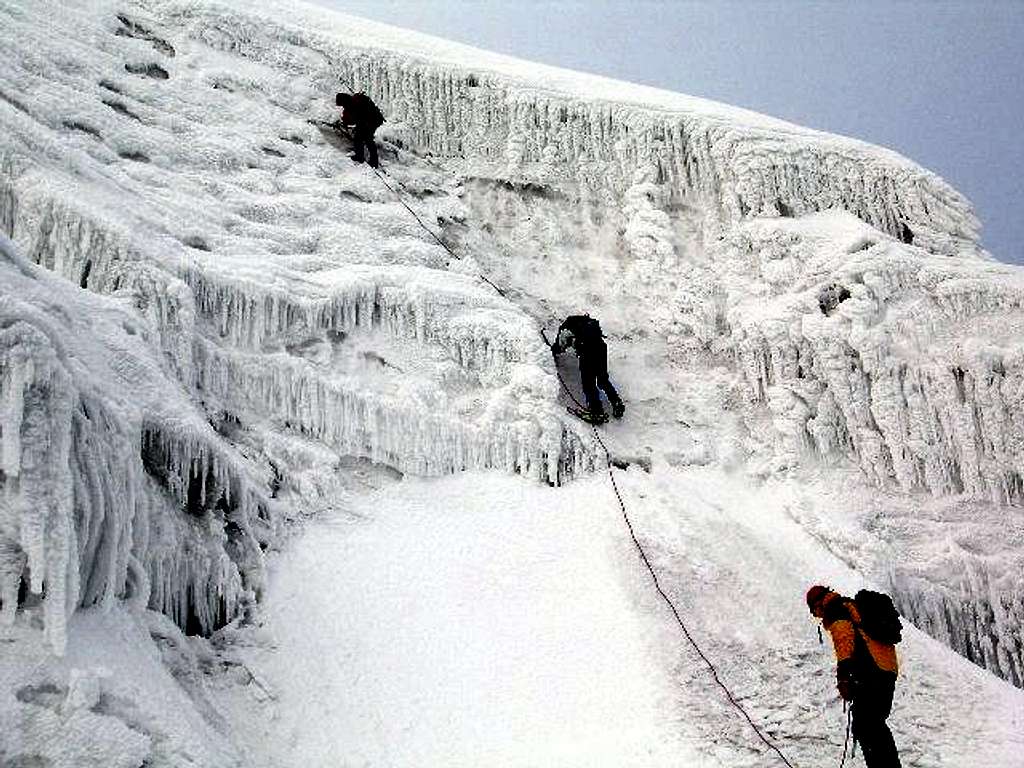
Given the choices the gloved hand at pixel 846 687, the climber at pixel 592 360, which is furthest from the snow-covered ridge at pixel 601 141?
the gloved hand at pixel 846 687

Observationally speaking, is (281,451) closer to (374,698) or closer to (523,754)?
(374,698)

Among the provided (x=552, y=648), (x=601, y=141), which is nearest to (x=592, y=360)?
(x=552, y=648)

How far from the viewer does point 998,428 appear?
9586 millimetres

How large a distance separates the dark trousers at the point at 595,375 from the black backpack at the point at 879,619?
14.0 feet

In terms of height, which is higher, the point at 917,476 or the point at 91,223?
the point at 91,223

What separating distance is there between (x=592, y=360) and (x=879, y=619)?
188 inches

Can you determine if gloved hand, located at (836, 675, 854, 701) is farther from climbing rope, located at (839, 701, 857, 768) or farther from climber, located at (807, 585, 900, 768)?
climbing rope, located at (839, 701, 857, 768)

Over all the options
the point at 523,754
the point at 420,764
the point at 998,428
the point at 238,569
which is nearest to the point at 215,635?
the point at 238,569

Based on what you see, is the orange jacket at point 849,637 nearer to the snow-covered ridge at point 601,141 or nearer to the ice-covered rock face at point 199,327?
the ice-covered rock face at point 199,327

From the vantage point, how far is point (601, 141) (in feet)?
42.7

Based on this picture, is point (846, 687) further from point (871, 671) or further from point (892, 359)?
point (892, 359)

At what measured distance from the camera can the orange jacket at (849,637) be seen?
592 centimetres

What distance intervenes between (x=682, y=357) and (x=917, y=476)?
10.4 ft

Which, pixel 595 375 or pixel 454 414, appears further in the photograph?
pixel 595 375
